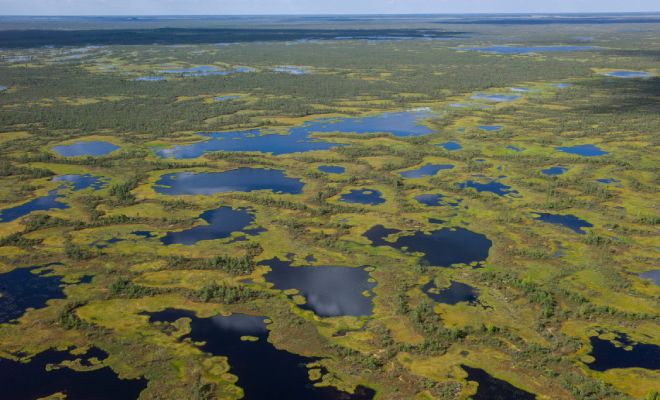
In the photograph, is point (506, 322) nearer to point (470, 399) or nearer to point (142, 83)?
point (470, 399)

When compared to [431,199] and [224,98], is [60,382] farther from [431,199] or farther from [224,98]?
[224,98]

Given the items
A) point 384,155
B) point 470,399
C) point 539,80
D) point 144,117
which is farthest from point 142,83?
point 470,399

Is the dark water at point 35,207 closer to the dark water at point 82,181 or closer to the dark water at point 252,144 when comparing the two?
the dark water at point 82,181

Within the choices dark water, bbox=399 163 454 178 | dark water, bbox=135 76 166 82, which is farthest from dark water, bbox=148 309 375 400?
dark water, bbox=135 76 166 82

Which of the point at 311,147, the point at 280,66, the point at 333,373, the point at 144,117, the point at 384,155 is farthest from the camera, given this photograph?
the point at 280,66

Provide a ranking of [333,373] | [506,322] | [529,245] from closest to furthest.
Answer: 1. [333,373]
2. [506,322]
3. [529,245]

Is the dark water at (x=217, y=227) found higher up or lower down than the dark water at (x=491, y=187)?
lower down

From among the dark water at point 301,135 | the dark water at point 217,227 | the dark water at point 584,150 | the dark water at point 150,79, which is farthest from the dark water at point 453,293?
the dark water at point 150,79
